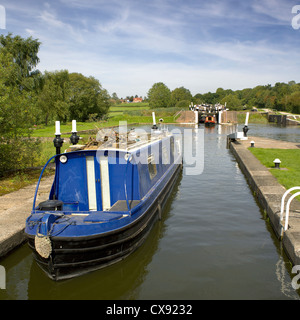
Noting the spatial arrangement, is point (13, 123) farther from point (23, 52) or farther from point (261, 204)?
point (23, 52)

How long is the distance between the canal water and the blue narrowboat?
32 centimetres

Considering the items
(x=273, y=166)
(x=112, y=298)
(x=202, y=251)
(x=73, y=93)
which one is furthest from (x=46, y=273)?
(x=73, y=93)

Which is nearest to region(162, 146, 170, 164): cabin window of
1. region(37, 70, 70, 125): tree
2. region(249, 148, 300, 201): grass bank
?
region(249, 148, 300, 201): grass bank

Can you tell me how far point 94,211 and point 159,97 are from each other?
103430 millimetres

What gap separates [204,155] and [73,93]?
4063 cm

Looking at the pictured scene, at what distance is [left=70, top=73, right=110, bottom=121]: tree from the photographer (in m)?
56.0

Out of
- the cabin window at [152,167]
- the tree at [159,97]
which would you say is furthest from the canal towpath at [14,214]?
the tree at [159,97]

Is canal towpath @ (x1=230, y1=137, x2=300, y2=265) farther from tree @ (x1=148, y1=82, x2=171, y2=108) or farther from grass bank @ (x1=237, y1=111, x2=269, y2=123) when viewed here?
tree @ (x1=148, y1=82, x2=171, y2=108)

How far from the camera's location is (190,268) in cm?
659

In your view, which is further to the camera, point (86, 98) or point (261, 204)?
point (86, 98)

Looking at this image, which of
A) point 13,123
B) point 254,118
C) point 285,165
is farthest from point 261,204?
point 254,118

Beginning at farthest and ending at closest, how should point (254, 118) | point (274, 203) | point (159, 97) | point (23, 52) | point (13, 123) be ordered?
1. point (159, 97)
2. point (254, 118)
3. point (23, 52)
4. point (13, 123)
5. point (274, 203)
